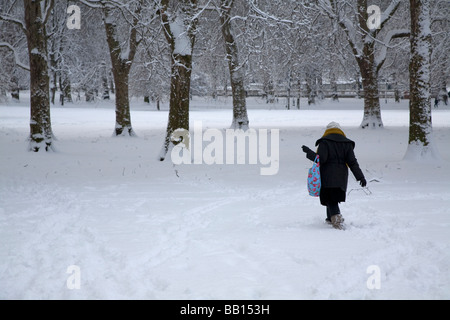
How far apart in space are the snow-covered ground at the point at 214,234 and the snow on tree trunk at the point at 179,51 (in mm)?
1440

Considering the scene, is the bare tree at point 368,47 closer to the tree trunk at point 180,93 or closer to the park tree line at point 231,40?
the park tree line at point 231,40

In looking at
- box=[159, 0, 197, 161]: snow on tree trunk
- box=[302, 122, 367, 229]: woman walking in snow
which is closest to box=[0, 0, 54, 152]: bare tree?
box=[159, 0, 197, 161]: snow on tree trunk

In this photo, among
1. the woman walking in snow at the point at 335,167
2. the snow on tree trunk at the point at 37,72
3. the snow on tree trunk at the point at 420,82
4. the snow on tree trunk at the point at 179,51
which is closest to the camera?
the woman walking in snow at the point at 335,167

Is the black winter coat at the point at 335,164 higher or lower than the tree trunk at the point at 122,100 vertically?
lower

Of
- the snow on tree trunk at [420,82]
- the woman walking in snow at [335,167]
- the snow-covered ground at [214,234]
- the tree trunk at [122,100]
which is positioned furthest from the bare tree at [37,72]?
the snow on tree trunk at [420,82]

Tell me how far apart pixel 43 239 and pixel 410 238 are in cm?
Result: 469

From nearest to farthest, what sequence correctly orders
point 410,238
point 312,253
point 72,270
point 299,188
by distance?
point 72,270
point 312,253
point 410,238
point 299,188

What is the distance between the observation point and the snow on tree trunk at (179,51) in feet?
41.9

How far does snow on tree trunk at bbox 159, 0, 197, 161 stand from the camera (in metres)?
12.8

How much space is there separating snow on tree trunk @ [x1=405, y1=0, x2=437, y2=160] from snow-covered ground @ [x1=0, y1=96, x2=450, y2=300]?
0.48 m

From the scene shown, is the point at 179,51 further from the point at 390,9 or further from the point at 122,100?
the point at 390,9

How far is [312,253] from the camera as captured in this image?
223 inches

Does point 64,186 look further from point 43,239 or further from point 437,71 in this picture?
point 437,71
